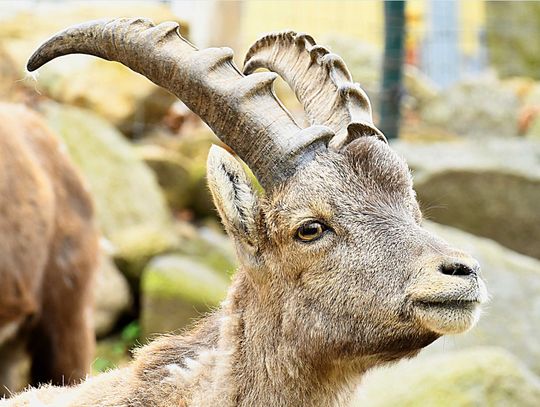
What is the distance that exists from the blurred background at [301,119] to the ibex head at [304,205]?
66 cm

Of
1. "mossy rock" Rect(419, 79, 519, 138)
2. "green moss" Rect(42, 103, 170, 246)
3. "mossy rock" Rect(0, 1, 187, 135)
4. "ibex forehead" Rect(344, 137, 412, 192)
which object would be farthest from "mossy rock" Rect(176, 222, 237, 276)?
"mossy rock" Rect(419, 79, 519, 138)

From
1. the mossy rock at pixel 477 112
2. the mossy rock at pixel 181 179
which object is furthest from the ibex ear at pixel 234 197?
the mossy rock at pixel 477 112

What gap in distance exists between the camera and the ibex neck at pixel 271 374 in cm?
515

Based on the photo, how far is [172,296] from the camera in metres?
11.4

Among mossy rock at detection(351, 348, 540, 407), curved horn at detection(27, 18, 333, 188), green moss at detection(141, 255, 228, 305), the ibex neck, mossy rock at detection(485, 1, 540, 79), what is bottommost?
mossy rock at detection(485, 1, 540, 79)

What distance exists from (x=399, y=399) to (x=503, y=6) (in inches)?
772

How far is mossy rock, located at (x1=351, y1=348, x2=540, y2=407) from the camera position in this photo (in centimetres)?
786

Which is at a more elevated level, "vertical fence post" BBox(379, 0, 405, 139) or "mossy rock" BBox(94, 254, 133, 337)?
"vertical fence post" BBox(379, 0, 405, 139)

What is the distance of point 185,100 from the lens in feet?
17.5

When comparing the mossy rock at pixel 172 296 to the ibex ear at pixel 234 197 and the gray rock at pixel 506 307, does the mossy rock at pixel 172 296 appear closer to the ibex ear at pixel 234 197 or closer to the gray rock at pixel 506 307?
the gray rock at pixel 506 307

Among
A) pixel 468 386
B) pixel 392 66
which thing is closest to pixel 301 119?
pixel 468 386

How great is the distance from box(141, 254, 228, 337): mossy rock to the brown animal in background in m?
1.00

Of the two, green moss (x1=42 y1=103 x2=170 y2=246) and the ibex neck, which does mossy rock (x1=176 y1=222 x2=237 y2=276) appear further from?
the ibex neck

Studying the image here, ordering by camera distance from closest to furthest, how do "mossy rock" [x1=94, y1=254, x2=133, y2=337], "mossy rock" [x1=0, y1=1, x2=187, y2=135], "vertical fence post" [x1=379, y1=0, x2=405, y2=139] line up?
"mossy rock" [x1=94, y1=254, x2=133, y2=337], "vertical fence post" [x1=379, y1=0, x2=405, y2=139], "mossy rock" [x1=0, y1=1, x2=187, y2=135]
